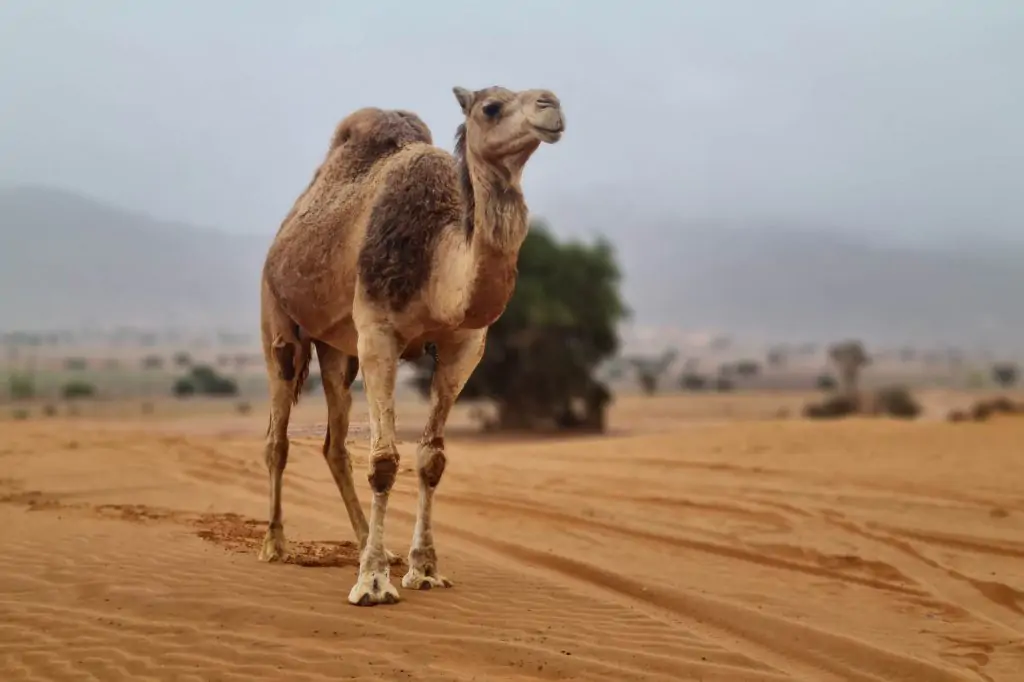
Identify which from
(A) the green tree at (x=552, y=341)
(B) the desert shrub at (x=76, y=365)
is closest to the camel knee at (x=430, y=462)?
(A) the green tree at (x=552, y=341)

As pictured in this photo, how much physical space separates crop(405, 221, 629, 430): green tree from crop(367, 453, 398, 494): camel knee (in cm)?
2135

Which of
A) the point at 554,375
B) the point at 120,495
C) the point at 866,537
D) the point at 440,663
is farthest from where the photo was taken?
the point at 554,375

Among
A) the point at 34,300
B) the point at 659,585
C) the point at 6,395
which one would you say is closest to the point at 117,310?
the point at 34,300

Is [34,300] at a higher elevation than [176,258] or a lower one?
lower

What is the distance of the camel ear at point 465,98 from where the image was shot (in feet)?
19.8

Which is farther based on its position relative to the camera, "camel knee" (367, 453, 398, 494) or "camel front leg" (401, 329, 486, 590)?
"camel front leg" (401, 329, 486, 590)

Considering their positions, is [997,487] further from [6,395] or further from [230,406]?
[6,395]

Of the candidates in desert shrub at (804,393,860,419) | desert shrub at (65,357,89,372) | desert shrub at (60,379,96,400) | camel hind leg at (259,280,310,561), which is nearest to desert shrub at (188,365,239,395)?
desert shrub at (60,379,96,400)

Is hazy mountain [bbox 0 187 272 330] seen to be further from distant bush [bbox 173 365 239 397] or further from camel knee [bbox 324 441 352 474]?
camel knee [bbox 324 441 352 474]

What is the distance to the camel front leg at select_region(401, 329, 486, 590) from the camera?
22.1 feet

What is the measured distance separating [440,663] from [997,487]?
928 cm

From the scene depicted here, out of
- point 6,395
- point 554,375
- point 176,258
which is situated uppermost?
point 176,258

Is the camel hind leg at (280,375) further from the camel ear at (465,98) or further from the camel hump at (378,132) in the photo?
the camel ear at (465,98)

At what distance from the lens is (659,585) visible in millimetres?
7469
